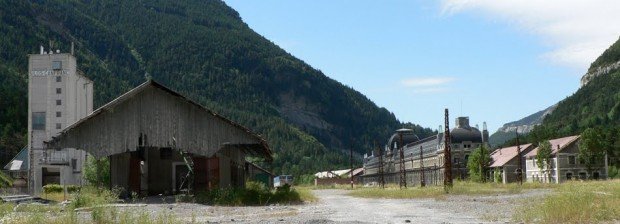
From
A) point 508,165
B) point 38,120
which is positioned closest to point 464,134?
point 508,165

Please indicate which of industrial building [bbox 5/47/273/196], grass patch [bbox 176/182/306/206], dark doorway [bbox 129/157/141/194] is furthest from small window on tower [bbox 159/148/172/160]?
grass patch [bbox 176/182/306/206]

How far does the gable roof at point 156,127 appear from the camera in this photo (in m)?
38.4

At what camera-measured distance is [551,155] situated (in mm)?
101625

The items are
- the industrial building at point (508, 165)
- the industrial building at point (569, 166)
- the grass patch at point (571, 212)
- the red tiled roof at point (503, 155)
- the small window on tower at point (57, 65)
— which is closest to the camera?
the grass patch at point (571, 212)

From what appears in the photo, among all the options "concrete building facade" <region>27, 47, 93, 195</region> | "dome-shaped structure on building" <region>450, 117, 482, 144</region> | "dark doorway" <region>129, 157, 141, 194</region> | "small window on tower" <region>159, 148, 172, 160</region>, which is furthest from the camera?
"dome-shaped structure on building" <region>450, 117, 482, 144</region>

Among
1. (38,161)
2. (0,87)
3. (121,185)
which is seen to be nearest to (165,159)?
(121,185)

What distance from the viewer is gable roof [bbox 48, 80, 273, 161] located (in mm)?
38375

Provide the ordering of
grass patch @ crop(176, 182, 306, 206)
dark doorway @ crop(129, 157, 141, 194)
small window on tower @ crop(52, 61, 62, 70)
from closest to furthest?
1. grass patch @ crop(176, 182, 306, 206)
2. dark doorway @ crop(129, 157, 141, 194)
3. small window on tower @ crop(52, 61, 62, 70)

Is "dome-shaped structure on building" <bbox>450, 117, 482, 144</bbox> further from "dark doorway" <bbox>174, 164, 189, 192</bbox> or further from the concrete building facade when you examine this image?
"dark doorway" <bbox>174, 164, 189, 192</bbox>

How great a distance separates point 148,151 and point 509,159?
3138 inches

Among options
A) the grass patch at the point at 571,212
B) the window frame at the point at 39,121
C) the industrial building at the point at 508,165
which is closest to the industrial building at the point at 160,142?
the grass patch at the point at 571,212

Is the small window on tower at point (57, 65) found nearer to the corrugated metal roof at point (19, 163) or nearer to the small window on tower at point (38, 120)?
the small window on tower at point (38, 120)

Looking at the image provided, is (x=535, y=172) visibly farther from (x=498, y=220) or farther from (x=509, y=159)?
(x=498, y=220)

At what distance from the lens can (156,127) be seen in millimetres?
39062
